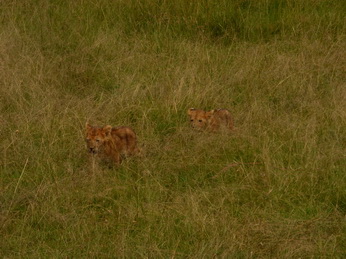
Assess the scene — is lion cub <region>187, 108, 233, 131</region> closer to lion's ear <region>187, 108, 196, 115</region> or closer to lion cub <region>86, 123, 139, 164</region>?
lion's ear <region>187, 108, 196, 115</region>

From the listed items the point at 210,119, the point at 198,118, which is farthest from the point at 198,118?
the point at 210,119

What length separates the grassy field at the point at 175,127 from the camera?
5176 mm

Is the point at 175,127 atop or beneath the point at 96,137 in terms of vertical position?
beneath

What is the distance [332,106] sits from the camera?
7332 millimetres

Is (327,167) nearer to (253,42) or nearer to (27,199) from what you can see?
(27,199)

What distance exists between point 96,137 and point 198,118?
3.57ft

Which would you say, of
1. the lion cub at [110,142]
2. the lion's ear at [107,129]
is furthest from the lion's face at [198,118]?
the lion's ear at [107,129]

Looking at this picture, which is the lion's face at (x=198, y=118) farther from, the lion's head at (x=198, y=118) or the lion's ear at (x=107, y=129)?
the lion's ear at (x=107, y=129)

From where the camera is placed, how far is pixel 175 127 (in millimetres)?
7020

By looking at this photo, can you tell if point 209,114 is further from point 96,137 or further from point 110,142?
point 96,137

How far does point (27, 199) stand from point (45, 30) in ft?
14.1

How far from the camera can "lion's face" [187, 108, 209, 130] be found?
6.91 metres

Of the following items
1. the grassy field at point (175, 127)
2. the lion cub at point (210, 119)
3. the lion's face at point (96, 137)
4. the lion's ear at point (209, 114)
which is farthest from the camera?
the lion's ear at point (209, 114)

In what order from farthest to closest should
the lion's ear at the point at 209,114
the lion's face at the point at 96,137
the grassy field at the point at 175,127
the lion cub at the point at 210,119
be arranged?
the lion's ear at the point at 209,114
the lion cub at the point at 210,119
the lion's face at the point at 96,137
the grassy field at the point at 175,127
